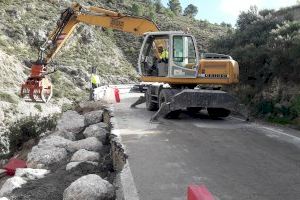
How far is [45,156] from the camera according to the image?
1080cm

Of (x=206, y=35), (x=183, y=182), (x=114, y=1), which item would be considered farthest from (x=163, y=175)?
(x=114, y=1)

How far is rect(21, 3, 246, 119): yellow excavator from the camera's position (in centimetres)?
1579

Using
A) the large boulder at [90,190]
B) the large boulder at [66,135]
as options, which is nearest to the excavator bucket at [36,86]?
the large boulder at [66,135]

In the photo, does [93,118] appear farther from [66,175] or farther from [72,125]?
[66,175]

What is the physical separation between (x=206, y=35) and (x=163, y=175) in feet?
218

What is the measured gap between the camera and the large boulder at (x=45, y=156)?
1057cm

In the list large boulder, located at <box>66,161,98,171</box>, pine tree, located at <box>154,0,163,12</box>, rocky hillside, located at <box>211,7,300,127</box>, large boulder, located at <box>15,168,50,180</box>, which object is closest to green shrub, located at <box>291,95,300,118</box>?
rocky hillside, located at <box>211,7,300,127</box>

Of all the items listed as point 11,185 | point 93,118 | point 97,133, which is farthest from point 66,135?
point 11,185

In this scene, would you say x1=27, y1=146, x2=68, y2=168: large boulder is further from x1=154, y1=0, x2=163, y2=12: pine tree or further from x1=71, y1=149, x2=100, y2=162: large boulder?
x1=154, y1=0, x2=163, y2=12: pine tree

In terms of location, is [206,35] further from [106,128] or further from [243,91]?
[106,128]

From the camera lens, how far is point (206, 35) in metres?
73.4

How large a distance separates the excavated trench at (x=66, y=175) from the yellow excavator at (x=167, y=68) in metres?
5.20

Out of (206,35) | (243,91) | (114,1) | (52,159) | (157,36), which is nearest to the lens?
(52,159)

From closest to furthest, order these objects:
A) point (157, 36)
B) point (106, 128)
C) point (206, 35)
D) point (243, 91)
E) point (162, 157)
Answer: point (162, 157)
point (106, 128)
point (157, 36)
point (243, 91)
point (206, 35)
